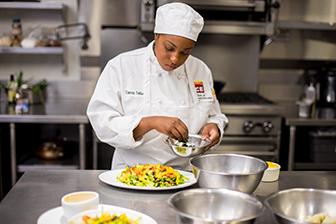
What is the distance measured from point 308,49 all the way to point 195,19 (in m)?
2.23

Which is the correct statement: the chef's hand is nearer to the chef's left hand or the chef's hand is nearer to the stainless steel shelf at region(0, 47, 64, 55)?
the chef's left hand

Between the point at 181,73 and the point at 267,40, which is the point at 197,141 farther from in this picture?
the point at 267,40

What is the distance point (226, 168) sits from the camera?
164 cm

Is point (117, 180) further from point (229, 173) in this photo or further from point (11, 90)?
point (11, 90)

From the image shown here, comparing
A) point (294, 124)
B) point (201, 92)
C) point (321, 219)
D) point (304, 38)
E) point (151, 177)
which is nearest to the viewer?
point (321, 219)

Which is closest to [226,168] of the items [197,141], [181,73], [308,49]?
[197,141]

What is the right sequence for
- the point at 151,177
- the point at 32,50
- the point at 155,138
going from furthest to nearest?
the point at 32,50 < the point at 155,138 < the point at 151,177

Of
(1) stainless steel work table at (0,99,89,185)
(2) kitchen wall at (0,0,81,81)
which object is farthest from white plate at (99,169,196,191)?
→ (2) kitchen wall at (0,0,81,81)

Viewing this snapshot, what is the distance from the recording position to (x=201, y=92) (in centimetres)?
212

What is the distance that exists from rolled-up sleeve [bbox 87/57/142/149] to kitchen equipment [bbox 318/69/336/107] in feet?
7.53

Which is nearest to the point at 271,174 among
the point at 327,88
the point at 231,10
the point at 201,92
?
the point at 201,92

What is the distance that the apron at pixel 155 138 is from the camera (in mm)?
1979

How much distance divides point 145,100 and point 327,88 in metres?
2.27

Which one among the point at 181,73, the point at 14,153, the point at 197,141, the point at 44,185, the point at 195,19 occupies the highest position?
the point at 195,19
